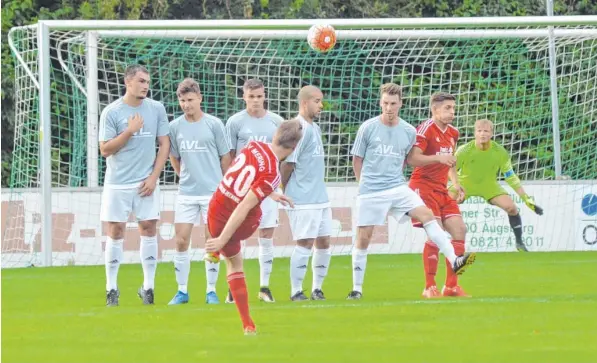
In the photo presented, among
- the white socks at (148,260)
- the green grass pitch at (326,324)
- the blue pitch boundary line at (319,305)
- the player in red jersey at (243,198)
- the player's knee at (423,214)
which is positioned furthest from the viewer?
the player's knee at (423,214)

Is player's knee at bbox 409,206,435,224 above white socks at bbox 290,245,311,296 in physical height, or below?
above

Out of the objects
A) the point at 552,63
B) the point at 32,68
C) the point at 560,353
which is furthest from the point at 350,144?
the point at 560,353

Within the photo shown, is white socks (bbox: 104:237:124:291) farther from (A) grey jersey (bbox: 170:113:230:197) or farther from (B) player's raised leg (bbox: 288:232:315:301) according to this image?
(B) player's raised leg (bbox: 288:232:315:301)

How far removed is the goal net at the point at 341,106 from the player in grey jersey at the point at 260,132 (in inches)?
188

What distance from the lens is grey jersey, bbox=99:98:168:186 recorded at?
37.7 ft

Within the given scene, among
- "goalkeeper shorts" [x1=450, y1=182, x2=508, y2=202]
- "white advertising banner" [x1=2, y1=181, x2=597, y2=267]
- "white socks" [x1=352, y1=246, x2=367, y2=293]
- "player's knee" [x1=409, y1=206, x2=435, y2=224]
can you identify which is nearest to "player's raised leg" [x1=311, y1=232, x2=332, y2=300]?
"white socks" [x1=352, y1=246, x2=367, y2=293]

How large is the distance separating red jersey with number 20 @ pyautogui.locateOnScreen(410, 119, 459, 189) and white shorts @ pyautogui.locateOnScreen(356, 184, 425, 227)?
349mm

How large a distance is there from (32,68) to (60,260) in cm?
311

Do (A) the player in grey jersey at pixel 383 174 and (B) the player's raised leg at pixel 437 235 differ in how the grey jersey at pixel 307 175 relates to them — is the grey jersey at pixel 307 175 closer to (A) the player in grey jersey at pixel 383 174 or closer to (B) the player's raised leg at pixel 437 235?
(A) the player in grey jersey at pixel 383 174

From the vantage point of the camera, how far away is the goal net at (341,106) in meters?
17.5

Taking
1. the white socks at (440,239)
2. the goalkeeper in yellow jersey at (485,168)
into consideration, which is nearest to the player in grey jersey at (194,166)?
the white socks at (440,239)

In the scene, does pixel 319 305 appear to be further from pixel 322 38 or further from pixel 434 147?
pixel 322 38

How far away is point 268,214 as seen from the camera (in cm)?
1224

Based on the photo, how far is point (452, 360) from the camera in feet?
24.8
